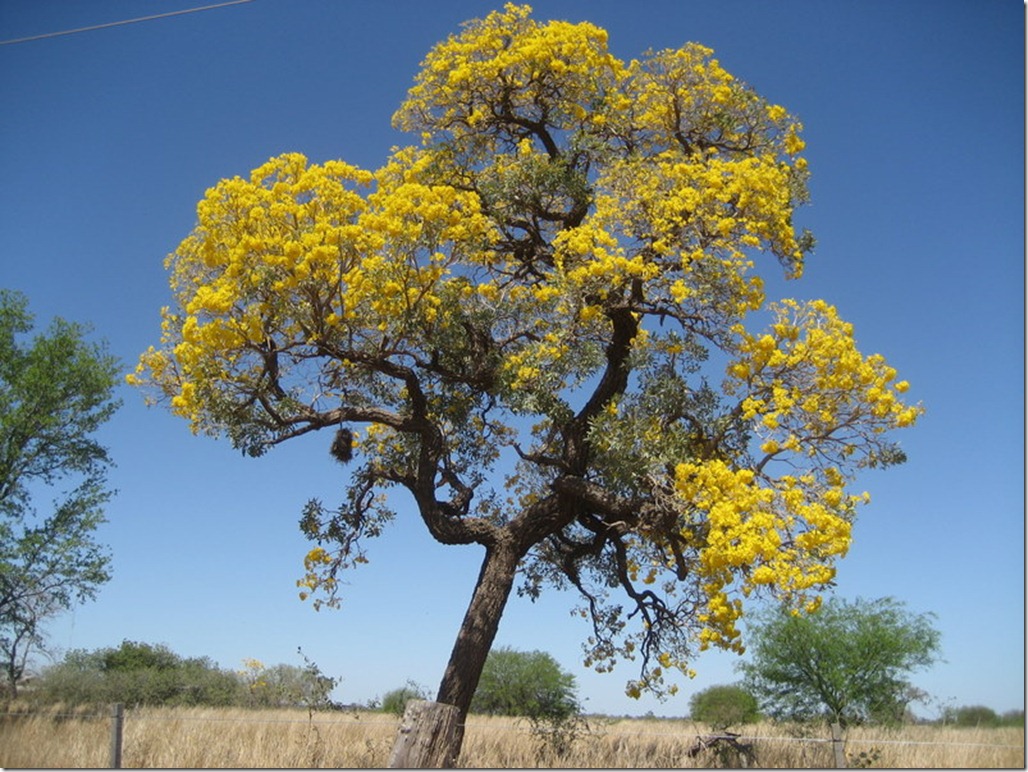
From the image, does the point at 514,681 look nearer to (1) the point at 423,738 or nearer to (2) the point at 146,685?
(2) the point at 146,685

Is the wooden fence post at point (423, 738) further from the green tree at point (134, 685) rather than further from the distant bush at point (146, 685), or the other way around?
the green tree at point (134, 685)

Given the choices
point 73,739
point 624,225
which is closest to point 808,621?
point 624,225

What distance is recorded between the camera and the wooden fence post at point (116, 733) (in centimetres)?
1143

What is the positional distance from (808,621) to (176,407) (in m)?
21.5

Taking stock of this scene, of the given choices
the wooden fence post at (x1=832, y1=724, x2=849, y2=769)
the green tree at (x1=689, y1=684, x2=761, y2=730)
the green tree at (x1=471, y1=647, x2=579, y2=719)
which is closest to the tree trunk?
the wooden fence post at (x1=832, y1=724, x2=849, y2=769)

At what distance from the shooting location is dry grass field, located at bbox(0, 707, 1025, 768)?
11734 mm

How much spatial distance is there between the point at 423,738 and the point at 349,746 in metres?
3.27

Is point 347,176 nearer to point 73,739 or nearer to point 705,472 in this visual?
A: point 705,472

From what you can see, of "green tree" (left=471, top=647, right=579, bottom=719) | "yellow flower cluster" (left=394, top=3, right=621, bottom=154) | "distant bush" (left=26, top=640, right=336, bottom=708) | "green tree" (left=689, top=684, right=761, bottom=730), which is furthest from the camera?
"green tree" (left=471, top=647, right=579, bottom=719)

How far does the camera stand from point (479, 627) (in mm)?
11703

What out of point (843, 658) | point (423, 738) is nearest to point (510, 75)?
point (423, 738)

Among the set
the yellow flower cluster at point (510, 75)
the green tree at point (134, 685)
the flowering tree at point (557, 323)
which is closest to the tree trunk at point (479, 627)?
the flowering tree at point (557, 323)

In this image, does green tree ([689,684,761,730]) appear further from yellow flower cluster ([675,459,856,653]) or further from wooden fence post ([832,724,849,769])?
yellow flower cluster ([675,459,856,653])

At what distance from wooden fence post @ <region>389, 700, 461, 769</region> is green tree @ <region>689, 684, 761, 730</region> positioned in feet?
61.0
